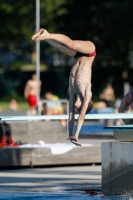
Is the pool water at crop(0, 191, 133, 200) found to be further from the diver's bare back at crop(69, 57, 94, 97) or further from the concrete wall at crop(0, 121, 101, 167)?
the concrete wall at crop(0, 121, 101, 167)

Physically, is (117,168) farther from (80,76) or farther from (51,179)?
(51,179)

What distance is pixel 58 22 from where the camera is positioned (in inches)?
2283

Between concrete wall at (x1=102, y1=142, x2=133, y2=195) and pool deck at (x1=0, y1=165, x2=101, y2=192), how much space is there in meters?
0.68

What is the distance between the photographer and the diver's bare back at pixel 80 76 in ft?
37.4

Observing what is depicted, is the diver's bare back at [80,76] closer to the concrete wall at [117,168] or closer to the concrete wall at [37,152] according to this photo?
the concrete wall at [117,168]

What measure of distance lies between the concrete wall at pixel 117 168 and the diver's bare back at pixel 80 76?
1050 millimetres

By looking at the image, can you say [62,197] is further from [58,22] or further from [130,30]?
[58,22]

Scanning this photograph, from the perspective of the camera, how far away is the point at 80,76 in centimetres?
1138

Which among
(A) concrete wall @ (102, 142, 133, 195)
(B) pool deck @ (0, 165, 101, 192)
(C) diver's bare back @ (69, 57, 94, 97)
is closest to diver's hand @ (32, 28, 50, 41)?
(C) diver's bare back @ (69, 57, 94, 97)

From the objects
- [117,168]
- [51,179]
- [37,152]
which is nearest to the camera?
[117,168]

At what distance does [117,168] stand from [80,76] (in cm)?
157

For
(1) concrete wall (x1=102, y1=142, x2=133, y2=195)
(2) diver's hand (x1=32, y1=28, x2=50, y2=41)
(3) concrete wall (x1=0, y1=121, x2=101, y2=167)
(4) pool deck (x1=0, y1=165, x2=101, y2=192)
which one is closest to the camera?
(2) diver's hand (x1=32, y1=28, x2=50, y2=41)

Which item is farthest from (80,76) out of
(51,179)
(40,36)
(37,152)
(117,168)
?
(37,152)

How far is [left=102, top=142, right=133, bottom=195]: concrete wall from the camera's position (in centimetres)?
1175
